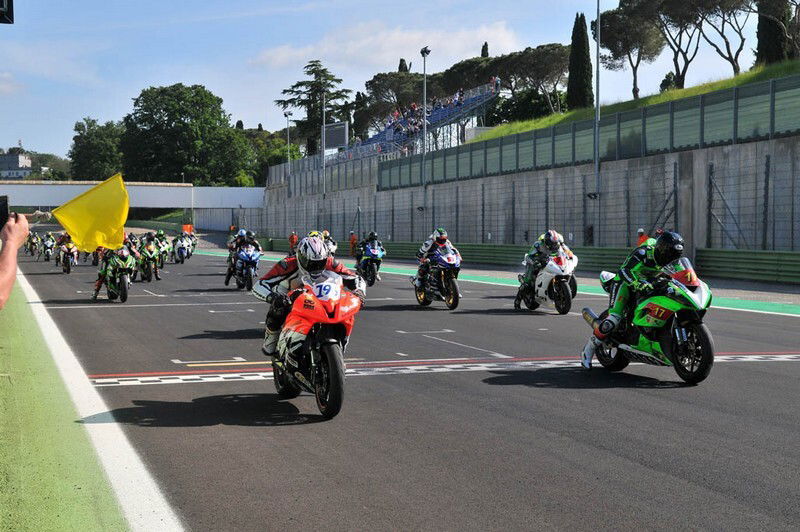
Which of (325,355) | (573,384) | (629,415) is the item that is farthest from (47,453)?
(573,384)

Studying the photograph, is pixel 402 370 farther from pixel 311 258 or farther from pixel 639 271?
pixel 311 258

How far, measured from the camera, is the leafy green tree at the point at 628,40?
239ft

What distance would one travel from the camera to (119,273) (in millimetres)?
22766

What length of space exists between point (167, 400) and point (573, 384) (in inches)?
151

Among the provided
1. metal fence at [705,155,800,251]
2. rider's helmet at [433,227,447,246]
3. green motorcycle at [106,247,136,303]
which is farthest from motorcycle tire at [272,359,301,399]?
metal fence at [705,155,800,251]

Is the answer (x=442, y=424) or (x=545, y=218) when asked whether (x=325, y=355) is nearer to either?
(x=442, y=424)

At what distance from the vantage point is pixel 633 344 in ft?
34.9

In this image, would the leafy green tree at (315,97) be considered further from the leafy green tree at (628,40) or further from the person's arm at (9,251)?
the person's arm at (9,251)

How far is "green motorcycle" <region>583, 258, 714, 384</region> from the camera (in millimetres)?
9875

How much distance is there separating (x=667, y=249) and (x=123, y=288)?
14993 mm

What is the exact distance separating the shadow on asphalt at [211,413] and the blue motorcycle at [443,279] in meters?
11.0

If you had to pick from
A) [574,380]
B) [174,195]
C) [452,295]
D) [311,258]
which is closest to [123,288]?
[452,295]

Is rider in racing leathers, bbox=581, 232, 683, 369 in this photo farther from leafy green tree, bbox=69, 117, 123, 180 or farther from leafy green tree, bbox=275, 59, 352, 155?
leafy green tree, bbox=69, 117, 123, 180

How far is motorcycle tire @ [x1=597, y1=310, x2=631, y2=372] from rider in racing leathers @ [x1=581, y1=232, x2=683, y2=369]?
0.32 feet
